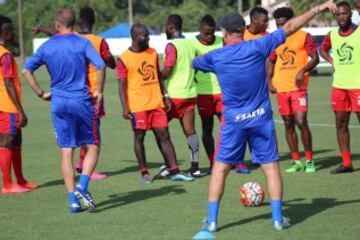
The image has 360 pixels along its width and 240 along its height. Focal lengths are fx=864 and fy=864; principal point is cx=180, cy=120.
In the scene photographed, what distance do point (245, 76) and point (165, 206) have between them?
7.48 ft

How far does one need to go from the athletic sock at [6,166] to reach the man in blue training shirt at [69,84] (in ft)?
6.40

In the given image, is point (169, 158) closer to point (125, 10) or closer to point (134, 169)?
point (134, 169)

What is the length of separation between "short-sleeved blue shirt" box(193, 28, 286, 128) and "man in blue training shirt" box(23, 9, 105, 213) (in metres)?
1.69

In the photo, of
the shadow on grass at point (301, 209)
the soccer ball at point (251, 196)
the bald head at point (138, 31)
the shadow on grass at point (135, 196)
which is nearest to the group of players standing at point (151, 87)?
the bald head at point (138, 31)

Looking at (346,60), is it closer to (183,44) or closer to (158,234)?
(183,44)

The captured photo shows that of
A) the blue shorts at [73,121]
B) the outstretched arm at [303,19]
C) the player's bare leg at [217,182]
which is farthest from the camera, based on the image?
the blue shorts at [73,121]

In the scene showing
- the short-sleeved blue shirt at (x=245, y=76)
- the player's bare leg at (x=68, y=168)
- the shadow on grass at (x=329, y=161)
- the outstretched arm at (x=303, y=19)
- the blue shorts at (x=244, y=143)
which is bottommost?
the shadow on grass at (x=329, y=161)

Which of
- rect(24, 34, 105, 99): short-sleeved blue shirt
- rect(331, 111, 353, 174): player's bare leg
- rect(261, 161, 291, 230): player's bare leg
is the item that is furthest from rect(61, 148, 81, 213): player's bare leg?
rect(331, 111, 353, 174): player's bare leg

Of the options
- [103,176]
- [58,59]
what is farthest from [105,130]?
[58,59]

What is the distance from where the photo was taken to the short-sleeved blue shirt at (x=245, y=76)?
8633mm

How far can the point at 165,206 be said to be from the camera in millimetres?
10211

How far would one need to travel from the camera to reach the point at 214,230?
864 centimetres

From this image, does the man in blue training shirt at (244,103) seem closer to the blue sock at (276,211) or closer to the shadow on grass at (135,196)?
the blue sock at (276,211)

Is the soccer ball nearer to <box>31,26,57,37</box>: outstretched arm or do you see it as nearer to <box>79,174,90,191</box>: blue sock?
<box>79,174,90,191</box>: blue sock
